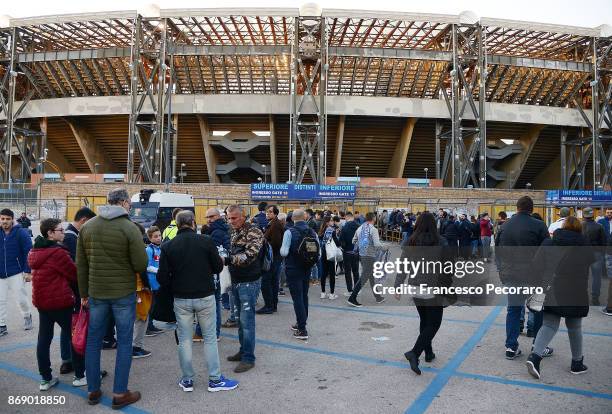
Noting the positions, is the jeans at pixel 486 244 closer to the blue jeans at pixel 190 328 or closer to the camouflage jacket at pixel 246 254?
the camouflage jacket at pixel 246 254

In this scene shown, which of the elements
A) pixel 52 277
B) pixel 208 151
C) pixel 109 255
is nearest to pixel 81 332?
pixel 52 277

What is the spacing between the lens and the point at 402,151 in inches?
1521

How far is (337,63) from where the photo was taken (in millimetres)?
Result: 35281

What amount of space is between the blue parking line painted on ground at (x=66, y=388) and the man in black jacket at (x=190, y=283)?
0.47 meters

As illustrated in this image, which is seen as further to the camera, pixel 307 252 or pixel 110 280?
pixel 307 252

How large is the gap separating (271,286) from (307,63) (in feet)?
97.2

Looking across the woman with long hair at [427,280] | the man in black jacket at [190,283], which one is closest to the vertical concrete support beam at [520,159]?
the woman with long hair at [427,280]

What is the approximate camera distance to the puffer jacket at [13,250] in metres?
5.50

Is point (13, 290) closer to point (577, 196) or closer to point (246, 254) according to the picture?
point (246, 254)

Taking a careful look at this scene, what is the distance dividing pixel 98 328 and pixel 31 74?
40147mm

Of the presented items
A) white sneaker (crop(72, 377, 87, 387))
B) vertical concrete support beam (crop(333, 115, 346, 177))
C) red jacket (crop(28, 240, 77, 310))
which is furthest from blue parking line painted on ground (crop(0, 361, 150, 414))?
vertical concrete support beam (crop(333, 115, 346, 177))

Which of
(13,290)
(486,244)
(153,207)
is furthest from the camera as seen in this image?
(153,207)

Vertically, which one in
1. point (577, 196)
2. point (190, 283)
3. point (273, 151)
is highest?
point (273, 151)

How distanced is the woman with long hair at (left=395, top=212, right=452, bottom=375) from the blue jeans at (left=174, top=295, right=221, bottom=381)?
1.98 meters
